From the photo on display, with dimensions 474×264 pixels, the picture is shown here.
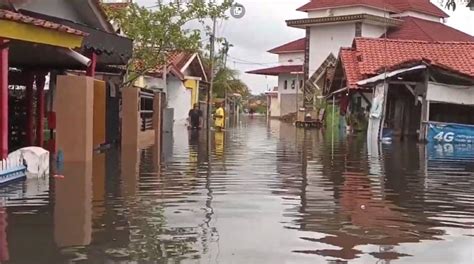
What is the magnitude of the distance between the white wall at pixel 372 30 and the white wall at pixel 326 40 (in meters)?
0.89

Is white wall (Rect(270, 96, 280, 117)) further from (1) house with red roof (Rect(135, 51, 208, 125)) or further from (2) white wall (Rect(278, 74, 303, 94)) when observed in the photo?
(1) house with red roof (Rect(135, 51, 208, 125))

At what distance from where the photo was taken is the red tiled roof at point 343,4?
5877cm

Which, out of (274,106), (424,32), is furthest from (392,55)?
(274,106)

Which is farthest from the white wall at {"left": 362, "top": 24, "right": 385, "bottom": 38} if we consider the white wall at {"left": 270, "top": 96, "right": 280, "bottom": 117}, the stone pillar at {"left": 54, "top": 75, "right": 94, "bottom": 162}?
the stone pillar at {"left": 54, "top": 75, "right": 94, "bottom": 162}

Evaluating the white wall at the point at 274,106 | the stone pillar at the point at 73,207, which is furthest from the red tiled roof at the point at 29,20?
the white wall at the point at 274,106

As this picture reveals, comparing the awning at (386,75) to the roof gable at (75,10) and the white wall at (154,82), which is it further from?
the white wall at (154,82)

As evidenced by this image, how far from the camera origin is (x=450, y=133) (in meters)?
27.9

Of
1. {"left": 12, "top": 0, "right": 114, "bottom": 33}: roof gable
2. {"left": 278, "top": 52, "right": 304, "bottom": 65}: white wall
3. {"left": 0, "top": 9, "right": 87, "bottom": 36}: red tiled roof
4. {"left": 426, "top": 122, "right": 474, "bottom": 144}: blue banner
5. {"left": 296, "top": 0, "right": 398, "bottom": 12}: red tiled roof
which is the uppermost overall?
{"left": 296, "top": 0, "right": 398, "bottom": 12}: red tiled roof

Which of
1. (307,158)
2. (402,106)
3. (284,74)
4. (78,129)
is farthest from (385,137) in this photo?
(284,74)

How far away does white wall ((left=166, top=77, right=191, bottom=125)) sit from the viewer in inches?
1989

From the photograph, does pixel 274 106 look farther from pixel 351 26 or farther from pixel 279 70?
pixel 351 26

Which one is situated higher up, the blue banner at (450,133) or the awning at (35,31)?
the awning at (35,31)

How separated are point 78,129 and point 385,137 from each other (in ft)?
61.8

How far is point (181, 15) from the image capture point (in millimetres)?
27594
